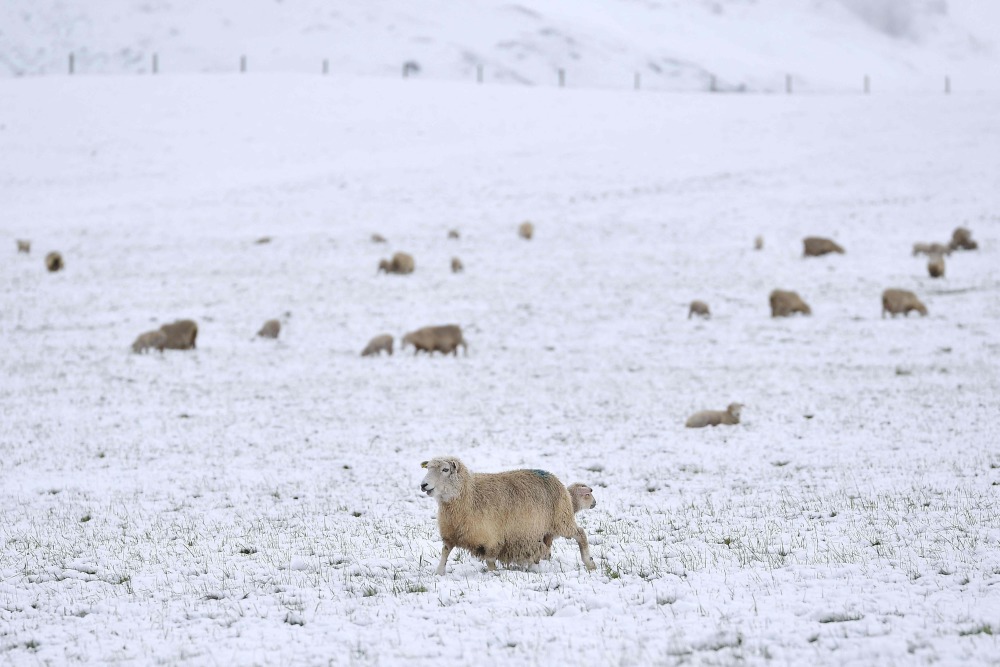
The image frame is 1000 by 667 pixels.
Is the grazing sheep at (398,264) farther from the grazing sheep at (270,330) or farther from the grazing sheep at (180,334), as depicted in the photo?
the grazing sheep at (180,334)

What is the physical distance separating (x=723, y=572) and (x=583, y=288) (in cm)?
2460

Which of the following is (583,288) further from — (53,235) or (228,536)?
(53,235)

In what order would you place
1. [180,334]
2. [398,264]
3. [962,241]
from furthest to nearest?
1. [962,241]
2. [398,264]
3. [180,334]

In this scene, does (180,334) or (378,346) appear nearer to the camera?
(378,346)

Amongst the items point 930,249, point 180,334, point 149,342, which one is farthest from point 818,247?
point 149,342

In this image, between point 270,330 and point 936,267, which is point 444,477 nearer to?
point 270,330

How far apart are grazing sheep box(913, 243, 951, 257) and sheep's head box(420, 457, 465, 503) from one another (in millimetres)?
31057

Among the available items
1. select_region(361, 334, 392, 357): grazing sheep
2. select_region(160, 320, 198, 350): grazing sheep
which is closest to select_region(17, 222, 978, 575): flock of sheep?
select_region(361, 334, 392, 357): grazing sheep

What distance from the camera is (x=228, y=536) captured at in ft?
34.5

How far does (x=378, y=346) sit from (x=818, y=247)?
19.7m

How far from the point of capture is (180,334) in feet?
82.2

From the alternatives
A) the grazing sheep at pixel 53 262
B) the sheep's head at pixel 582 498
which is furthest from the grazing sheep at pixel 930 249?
the grazing sheep at pixel 53 262

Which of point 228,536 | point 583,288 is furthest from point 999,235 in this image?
point 228,536

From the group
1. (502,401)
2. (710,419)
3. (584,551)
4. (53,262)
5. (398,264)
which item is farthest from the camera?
(53,262)
